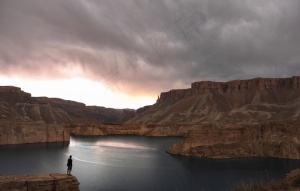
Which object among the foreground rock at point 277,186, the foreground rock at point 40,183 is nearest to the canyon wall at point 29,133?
the foreground rock at point 40,183

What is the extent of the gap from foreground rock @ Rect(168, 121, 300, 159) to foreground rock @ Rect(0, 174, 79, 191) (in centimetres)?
6871

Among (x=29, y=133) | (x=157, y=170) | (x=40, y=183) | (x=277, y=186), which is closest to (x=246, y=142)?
(x=157, y=170)

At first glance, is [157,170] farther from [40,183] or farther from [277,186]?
[277,186]

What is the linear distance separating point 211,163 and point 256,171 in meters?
14.3

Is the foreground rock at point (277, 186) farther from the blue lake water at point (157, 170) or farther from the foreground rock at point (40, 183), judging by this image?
the blue lake water at point (157, 170)

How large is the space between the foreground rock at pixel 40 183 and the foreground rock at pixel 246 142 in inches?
2705

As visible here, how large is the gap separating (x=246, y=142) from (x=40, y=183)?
80.5 metres

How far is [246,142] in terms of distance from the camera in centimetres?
10056

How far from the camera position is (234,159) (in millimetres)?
91062

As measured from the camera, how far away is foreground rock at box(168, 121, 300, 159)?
94.5m

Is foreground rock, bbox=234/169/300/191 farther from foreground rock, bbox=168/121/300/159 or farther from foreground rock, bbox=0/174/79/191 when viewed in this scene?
foreground rock, bbox=168/121/300/159

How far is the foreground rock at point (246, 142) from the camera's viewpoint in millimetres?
94494

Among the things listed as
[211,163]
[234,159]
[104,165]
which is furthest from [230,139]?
[104,165]

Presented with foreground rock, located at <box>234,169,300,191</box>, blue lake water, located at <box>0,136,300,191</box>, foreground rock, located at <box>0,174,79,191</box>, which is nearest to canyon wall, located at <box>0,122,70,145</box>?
blue lake water, located at <box>0,136,300,191</box>
